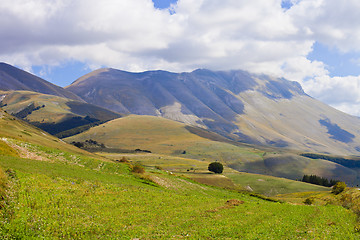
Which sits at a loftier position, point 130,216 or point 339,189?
point 339,189

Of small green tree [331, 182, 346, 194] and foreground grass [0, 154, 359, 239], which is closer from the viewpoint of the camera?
foreground grass [0, 154, 359, 239]

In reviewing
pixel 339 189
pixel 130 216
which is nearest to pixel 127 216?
pixel 130 216

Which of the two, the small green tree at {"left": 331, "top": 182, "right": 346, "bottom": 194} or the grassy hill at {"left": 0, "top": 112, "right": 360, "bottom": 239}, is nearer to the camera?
the grassy hill at {"left": 0, "top": 112, "right": 360, "bottom": 239}

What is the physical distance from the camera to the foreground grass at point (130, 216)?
21859 mm

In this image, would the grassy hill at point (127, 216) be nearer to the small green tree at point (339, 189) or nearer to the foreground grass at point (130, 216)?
the foreground grass at point (130, 216)

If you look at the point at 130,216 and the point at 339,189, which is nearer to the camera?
the point at 130,216

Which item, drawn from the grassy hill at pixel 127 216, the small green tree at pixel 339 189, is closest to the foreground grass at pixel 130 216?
the grassy hill at pixel 127 216

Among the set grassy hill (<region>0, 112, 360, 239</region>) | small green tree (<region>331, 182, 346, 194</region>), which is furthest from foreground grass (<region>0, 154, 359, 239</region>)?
small green tree (<region>331, 182, 346, 194</region>)

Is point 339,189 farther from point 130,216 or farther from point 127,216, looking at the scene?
point 127,216

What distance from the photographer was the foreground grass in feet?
71.7

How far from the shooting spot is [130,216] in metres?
29.3

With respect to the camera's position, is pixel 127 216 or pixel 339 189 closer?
pixel 127 216

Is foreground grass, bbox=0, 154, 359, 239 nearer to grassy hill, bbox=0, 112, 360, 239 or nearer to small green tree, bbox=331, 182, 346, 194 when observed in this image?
grassy hill, bbox=0, 112, 360, 239

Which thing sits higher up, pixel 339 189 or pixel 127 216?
pixel 339 189
